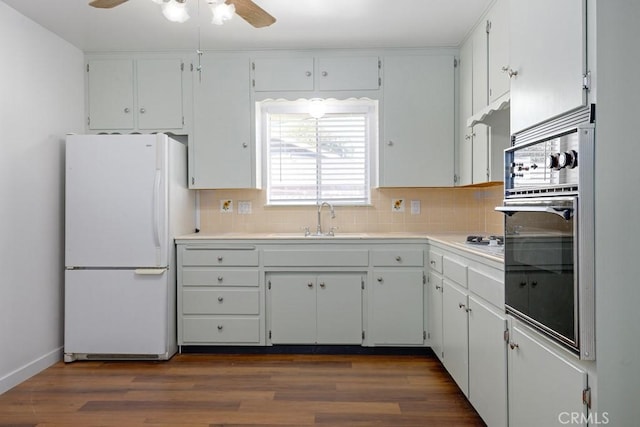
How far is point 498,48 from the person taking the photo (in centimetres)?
273

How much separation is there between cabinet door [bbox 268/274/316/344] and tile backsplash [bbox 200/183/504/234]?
0.69 meters

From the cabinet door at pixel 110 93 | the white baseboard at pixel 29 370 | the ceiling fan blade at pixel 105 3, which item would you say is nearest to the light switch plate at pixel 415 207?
the cabinet door at pixel 110 93

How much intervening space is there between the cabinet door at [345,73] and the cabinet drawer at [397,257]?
1.37 metres

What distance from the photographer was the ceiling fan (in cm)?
208

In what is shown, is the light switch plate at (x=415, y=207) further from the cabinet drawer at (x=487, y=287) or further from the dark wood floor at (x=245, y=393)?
the cabinet drawer at (x=487, y=287)

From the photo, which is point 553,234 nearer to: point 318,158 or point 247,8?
point 247,8

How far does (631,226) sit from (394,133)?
2430 millimetres

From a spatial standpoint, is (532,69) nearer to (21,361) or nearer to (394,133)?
(394,133)

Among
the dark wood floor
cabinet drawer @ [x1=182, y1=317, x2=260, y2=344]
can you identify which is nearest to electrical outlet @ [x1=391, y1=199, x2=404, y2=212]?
the dark wood floor

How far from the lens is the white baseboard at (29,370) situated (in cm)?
274

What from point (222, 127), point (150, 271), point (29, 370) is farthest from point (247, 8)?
point (29, 370)

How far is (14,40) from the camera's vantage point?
2875 mm

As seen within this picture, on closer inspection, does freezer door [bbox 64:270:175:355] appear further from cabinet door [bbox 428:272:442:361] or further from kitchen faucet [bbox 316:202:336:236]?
cabinet door [bbox 428:272:442:361]

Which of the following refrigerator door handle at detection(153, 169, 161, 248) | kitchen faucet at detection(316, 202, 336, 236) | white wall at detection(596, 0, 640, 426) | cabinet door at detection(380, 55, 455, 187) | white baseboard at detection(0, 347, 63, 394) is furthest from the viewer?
kitchen faucet at detection(316, 202, 336, 236)
